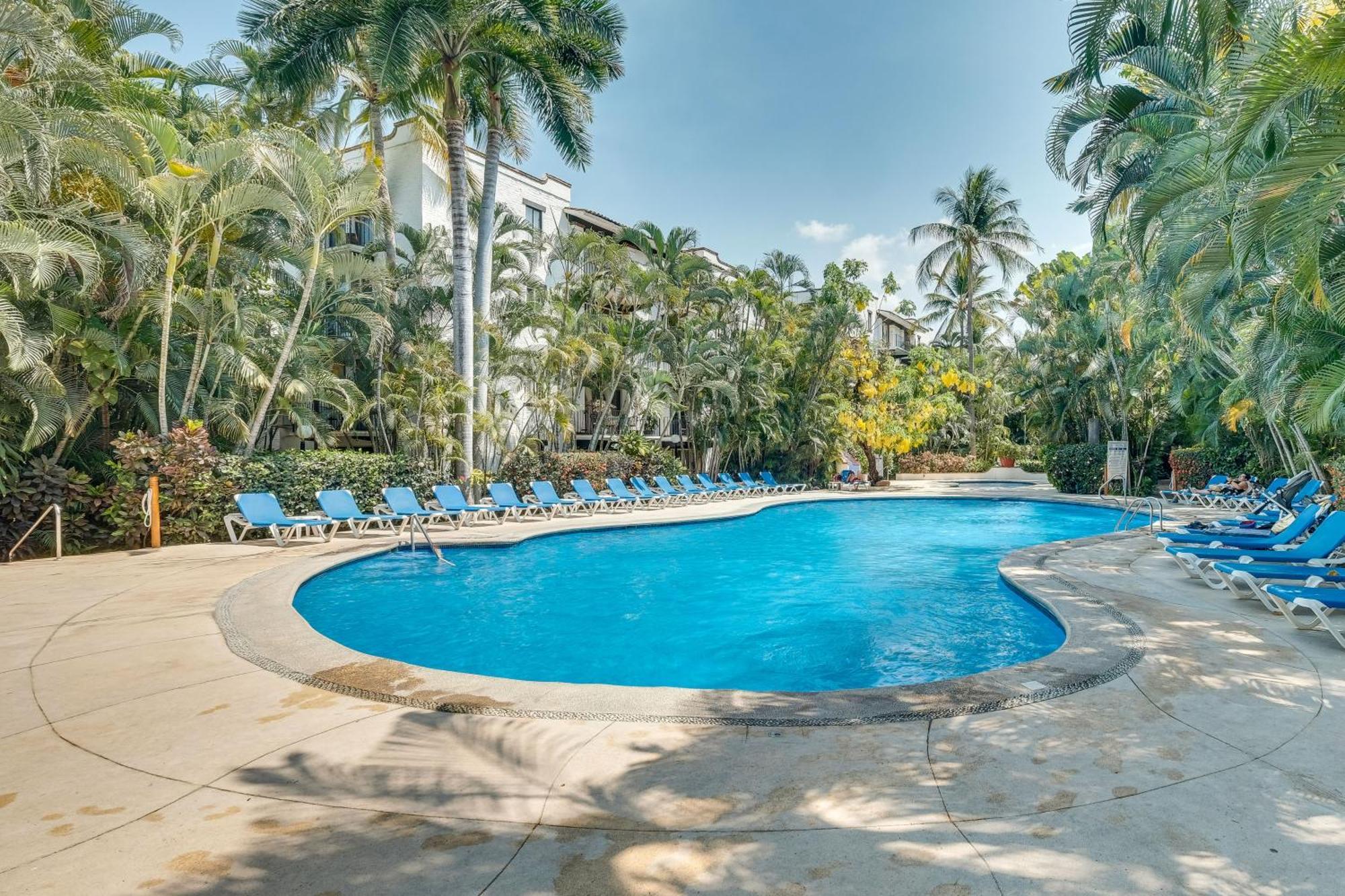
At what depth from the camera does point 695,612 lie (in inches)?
357

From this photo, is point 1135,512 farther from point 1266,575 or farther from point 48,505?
point 48,505

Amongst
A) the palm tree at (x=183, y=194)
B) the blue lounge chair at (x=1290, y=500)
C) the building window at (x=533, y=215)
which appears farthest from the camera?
the building window at (x=533, y=215)

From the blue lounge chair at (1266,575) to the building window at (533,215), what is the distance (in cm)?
2135

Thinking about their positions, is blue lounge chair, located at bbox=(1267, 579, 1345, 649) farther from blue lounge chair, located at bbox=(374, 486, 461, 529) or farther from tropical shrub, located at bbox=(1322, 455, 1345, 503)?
blue lounge chair, located at bbox=(374, 486, 461, 529)

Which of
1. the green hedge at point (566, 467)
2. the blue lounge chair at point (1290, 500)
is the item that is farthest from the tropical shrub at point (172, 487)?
the blue lounge chair at point (1290, 500)

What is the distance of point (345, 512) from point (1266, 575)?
1339cm

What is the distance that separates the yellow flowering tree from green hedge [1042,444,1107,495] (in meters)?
4.60

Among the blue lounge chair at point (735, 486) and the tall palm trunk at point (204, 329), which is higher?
the tall palm trunk at point (204, 329)

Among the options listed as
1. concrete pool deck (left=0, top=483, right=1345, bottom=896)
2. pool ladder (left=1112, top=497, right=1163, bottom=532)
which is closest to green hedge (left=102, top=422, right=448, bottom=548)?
concrete pool deck (left=0, top=483, right=1345, bottom=896)

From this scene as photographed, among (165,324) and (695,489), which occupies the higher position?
(165,324)

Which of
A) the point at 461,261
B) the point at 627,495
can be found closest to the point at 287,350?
the point at 461,261

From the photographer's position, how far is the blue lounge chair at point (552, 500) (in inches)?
671

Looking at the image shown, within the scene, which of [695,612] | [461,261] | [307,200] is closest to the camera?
[695,612]

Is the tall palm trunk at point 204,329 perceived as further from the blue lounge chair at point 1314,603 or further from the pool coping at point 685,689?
the blue lounge chair at point 1314,603
